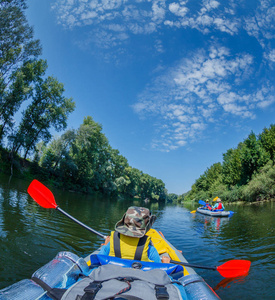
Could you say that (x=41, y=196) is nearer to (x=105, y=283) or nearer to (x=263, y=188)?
(x=105, y=283)

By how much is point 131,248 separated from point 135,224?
32 cm

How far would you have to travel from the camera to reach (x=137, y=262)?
100 inches

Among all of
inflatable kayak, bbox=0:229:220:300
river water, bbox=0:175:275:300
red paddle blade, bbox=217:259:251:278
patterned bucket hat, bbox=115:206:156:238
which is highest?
patterned bucket hat, bbox=115:206:156:238

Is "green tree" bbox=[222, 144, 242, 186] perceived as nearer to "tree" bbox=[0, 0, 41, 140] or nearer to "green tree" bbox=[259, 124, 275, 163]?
"green tree" bbox=[259, 124, 275, 163]

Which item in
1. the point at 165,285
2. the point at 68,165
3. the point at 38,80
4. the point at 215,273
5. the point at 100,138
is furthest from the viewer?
the point at 100,138

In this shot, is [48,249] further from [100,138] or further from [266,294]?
[100,138]

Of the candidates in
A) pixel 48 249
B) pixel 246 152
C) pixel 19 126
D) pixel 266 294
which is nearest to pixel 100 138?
pixel 19 126

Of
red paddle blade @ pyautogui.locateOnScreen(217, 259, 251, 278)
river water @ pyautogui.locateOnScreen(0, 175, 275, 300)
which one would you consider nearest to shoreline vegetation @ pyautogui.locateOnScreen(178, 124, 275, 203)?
river water @ pyautogui.locateOnScreen(0, 175, 275, 300)

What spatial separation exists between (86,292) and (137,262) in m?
1.03

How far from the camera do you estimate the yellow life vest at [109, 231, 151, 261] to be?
2721mm

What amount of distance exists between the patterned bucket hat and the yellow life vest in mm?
105

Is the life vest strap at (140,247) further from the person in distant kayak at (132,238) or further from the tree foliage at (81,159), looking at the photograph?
the tree foliage at (81,159)

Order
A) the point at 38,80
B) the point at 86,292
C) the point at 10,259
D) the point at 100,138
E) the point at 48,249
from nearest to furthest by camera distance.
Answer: the point at 86,292 < the point at 10,259 < the point at 48,249 < the point at 38,80 < the point at 100,138

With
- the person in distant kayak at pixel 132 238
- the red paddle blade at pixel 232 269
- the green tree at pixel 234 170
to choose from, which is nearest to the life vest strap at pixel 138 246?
the person in distant kayak at pixel 132 238
